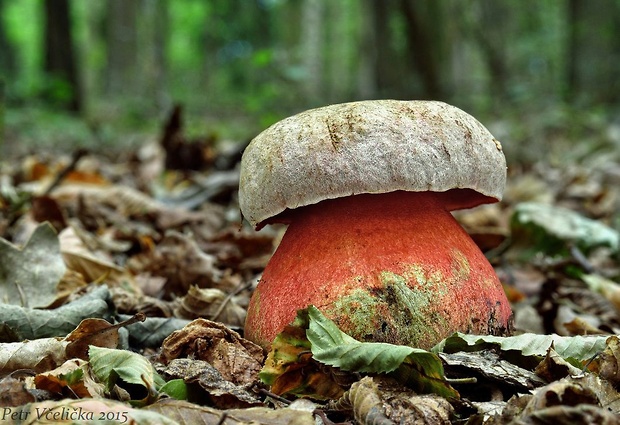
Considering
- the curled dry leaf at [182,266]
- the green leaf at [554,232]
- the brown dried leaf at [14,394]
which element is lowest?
the green leaf at [554,232]

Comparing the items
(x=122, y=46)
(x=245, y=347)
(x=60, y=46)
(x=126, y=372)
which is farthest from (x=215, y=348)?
(x=122, y=46)

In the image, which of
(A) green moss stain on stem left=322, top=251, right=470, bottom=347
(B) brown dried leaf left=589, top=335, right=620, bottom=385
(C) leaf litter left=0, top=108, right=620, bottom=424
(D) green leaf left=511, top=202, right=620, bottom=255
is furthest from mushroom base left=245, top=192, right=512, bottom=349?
(D) green leaf left=511, top=202, right=620, bottom=255

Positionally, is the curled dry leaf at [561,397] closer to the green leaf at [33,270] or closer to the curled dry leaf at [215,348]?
the curled dry leaf at [215,348]

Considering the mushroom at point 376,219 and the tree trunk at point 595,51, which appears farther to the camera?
the tree trunk at point 595,51

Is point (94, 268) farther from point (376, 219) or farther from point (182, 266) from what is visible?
point (376, 219)

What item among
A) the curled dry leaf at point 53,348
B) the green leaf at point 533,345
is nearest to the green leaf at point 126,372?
the curled dry leaf at point 53,348

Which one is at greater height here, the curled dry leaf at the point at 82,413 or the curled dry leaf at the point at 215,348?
the curled dry leaf at the point at 82,413

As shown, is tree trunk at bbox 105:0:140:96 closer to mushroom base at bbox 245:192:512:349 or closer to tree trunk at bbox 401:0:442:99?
tree trunk at bbox 401:0:442:99
